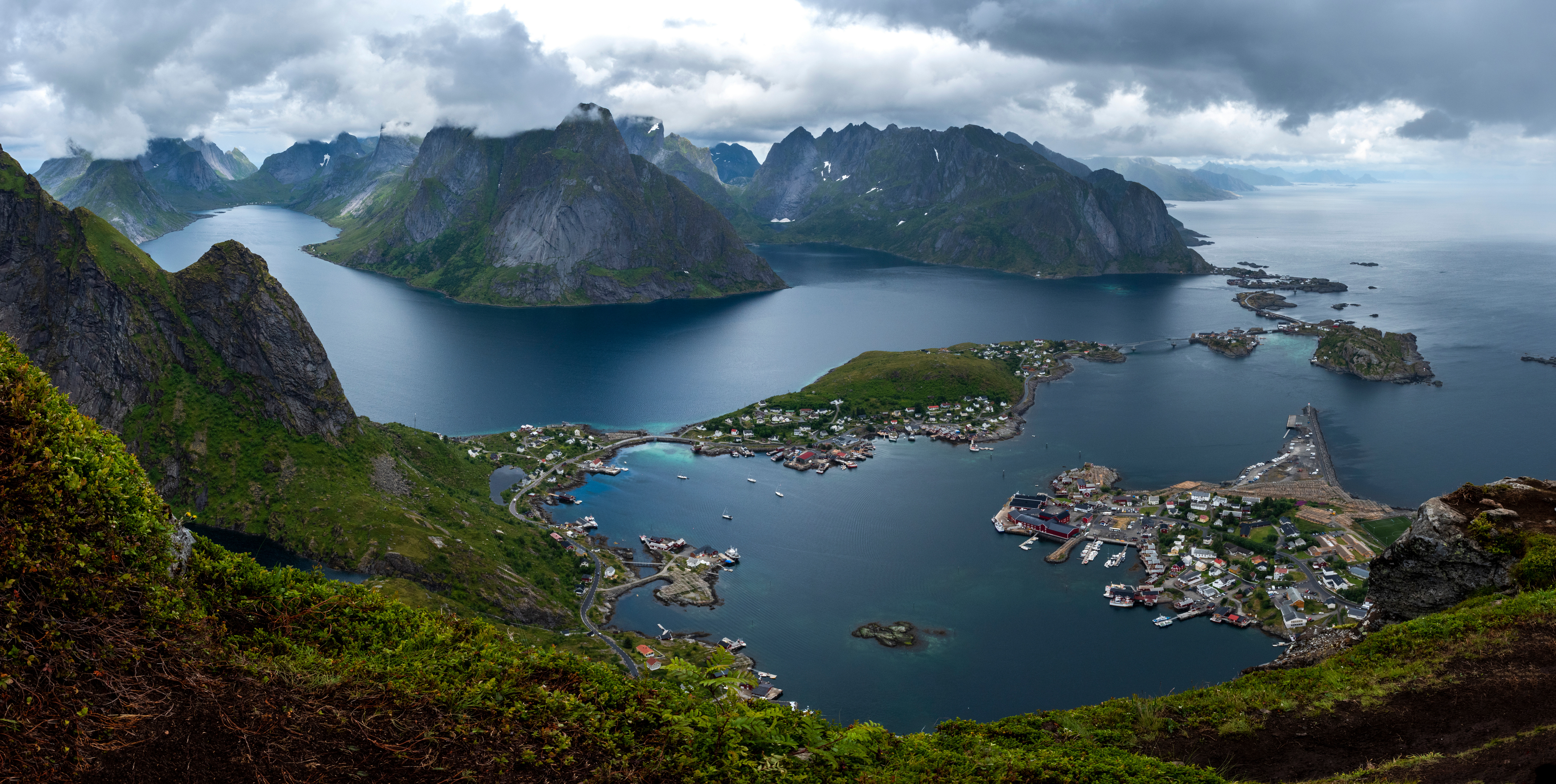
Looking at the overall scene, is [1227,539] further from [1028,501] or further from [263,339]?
[263,339]

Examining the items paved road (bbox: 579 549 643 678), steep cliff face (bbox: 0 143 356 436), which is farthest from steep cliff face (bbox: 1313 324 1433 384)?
steep cliff face (bbox: 0 143 356 436)

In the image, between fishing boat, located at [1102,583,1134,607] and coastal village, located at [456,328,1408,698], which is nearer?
coastal village, located at [456,328,1408,698]

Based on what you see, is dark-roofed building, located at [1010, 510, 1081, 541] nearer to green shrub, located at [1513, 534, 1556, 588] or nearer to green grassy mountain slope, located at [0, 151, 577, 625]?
green grassy mountain slope, located at [0, 151, 577, 625]

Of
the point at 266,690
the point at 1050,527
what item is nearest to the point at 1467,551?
the point at 266,690

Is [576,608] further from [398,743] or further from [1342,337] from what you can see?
[1342,337]

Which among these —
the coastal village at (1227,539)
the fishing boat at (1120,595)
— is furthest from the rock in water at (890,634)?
the coastal village at (1227,539)

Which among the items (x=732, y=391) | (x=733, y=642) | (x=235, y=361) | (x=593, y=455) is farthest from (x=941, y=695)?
(x=732, y=391)
